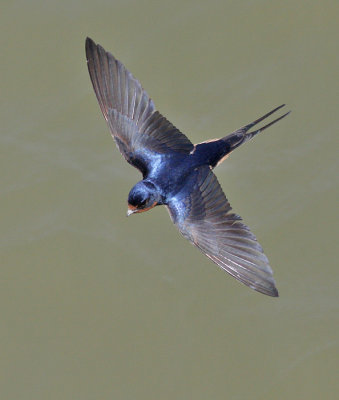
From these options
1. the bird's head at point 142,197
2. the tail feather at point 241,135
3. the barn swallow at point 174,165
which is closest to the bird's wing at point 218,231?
the barn swallow at point 174,165

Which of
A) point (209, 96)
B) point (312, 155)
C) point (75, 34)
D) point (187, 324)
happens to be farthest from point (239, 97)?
point (187, 324)

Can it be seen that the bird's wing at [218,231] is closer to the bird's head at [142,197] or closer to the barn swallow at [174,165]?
the barn swallow at [174,165]

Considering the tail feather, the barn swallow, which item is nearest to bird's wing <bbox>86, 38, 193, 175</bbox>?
the barn swallow

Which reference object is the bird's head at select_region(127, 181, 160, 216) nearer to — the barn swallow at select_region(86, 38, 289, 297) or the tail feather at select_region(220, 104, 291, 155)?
the barn swallow at select_region(86, 38, 289, 297)

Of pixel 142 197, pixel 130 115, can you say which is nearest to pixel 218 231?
pixel 142 197

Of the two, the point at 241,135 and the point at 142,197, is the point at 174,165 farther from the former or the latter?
the point at 241,135

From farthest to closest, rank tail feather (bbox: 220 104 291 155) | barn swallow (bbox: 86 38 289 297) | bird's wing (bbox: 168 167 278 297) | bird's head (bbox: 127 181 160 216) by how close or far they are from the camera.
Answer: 1. tail feather (bbox: 220 104 291 155)
2. bird's head (bbox: 127 181 160 216)
3. barn swallow (bbox: 86 38 289 297)
4. bird's wing (bbox: 168 167 278 297)
